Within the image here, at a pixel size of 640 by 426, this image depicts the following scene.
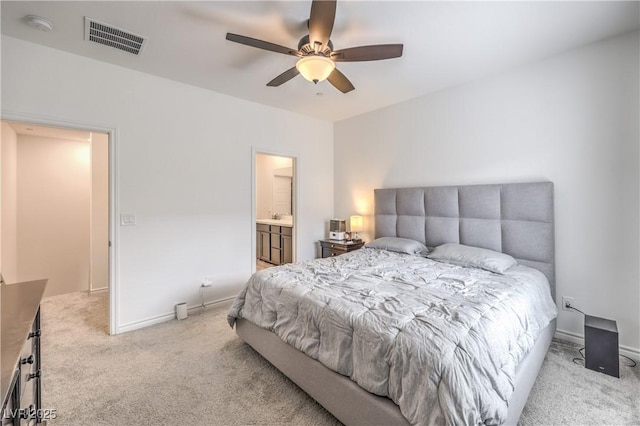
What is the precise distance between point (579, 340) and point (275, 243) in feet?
14.6

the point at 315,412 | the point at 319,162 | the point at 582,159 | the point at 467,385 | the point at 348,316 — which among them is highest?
the point at 319,162

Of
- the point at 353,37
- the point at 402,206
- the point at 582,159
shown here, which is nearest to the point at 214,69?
the point at 353,37

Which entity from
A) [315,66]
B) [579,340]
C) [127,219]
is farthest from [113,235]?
[579,340]

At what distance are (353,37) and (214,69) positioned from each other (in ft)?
4.98

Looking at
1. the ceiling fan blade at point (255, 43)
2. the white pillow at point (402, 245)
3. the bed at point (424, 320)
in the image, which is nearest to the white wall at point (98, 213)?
the bed at point (424, 320)

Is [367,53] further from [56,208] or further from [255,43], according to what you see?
[56,208]

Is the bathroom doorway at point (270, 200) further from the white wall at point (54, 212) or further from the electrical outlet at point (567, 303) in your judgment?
the electrical outlet at point (567, 303)

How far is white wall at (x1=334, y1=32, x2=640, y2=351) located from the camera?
240cm

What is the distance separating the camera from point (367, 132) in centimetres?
443

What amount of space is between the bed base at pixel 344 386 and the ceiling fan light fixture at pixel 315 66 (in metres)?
2.01

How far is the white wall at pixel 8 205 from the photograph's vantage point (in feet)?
11.6

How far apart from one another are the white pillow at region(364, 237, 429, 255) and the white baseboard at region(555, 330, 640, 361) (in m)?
1.44

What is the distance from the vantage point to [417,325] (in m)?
1.47

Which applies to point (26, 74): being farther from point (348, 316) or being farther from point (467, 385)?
point (467, 385)
